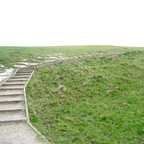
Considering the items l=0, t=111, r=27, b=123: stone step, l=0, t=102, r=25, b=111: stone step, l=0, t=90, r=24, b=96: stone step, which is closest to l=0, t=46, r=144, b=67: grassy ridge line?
l=0, t=90, r=24, b=96: stone step

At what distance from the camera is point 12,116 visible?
28.5ft

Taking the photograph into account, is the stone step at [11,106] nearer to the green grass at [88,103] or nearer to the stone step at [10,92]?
the green grass at [88,103]

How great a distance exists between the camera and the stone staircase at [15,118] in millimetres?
6973

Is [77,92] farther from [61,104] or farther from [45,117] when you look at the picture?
[45,117]

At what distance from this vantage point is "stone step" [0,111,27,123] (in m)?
8.30

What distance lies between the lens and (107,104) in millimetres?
11336

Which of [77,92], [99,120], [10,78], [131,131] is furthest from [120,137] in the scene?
[10,78]

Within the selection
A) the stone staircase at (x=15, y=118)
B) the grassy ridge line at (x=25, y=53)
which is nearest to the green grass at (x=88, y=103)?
the stone staircase at (x=15, y=118)

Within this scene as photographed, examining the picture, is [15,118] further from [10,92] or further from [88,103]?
[88,103]

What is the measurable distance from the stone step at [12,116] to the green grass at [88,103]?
0.51 meters

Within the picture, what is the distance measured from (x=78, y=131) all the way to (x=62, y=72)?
10.0 m

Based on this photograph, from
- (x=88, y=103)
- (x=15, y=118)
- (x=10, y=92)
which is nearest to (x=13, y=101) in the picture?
(x=10, y=92)

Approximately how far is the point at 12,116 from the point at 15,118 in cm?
31

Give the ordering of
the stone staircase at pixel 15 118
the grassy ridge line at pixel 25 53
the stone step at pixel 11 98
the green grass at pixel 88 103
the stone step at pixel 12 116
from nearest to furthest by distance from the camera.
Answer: the stone staircase at pixel 15 118, the green grass at pixel 88 103, the stone step at pixel 12 116, the stone step at pixel 11 98, the grassy ridge line at pixel 25 53
